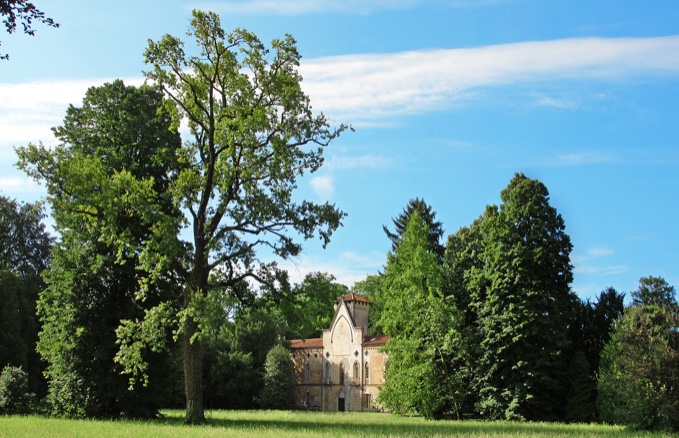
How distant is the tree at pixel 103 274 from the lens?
28.6 m

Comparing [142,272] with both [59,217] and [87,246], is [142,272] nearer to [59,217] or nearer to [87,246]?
[87,246]

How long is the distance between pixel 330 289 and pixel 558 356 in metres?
16.5

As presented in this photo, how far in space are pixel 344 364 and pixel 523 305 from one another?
2719 cm

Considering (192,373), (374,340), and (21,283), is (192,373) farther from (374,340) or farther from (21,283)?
(374,340)

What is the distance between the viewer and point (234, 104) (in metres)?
27.8

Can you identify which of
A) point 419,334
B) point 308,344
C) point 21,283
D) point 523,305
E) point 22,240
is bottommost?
point 419,334

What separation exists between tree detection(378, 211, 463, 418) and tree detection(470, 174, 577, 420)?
2185 millimetres

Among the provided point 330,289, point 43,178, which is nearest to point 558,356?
point 330,289

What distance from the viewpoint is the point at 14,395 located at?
32500 millimetres

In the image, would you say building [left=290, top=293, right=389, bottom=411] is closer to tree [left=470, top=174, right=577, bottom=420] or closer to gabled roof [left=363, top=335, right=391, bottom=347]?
gabled roof [left=363, top=335, right=391, bottom=347]

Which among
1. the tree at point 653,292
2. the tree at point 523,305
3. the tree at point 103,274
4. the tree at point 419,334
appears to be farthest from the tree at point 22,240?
the tree at point 653,292

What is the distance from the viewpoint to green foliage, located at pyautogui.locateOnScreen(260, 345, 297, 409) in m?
Answer: 57.1

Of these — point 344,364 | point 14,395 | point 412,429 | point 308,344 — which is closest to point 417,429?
point 412,429

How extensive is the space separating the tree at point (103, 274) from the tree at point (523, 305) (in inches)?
717
